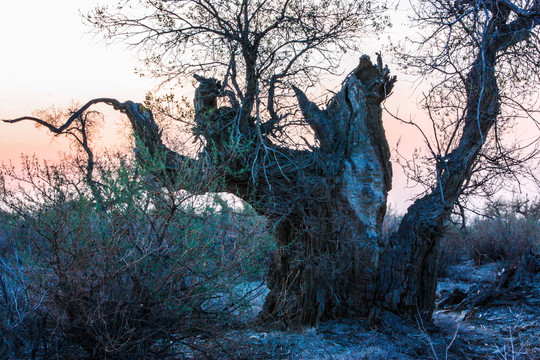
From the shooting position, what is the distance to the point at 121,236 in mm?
4371

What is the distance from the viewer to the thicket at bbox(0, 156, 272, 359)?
14.1ft

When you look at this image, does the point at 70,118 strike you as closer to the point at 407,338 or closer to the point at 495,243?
A: the point at 407,338

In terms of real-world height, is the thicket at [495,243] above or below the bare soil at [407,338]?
above

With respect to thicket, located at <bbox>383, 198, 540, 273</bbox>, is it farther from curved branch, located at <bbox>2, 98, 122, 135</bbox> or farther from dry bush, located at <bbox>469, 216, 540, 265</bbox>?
curved branch, located at <bbox>2, 98, 122, 135</bbox>

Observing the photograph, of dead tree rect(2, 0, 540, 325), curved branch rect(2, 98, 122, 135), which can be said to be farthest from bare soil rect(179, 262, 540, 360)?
curved branch rect(2, 98, 122, 135)

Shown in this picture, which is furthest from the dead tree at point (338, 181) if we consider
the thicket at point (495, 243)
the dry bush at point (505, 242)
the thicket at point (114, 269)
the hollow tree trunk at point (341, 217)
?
the dry bush at point (505, 242)

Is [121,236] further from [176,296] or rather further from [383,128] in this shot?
[383,128]

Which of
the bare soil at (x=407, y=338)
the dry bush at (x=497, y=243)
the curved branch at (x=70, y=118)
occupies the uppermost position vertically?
the curved branch at (x=70, y=118)

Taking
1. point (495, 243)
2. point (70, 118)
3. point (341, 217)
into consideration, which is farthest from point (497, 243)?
point (70, 118)

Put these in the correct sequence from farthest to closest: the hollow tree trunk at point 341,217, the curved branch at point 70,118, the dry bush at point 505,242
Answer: the dry bush at point 505,242 < the hollow tree trunk at point 341,217 < the curved branch at point 70,118

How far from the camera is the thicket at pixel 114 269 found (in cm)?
430

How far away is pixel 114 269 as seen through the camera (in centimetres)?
434

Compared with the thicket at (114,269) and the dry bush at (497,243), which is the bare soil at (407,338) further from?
the dry bush at (497,243)

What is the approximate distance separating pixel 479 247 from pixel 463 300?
4.93 m
